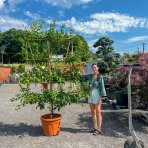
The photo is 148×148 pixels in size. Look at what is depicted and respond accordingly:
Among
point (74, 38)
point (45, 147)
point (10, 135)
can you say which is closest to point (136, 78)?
point (74, 38)

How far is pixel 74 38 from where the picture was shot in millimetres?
6711

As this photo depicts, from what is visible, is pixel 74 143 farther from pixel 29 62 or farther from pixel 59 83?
pixel 29 62

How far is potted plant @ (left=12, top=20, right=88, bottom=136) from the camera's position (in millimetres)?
6277

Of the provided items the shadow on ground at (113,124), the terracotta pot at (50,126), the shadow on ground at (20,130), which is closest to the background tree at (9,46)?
the shadow on ground at (113,124)

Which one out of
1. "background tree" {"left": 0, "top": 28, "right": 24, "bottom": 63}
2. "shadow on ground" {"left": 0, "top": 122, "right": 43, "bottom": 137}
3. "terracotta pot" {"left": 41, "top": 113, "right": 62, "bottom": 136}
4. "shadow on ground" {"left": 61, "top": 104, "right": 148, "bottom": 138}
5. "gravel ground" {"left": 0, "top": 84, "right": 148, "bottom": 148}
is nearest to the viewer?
"gravel ground" {"left": 0, "top": 84, "right": 148, "bottom": 148}

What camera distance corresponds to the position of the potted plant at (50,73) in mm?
6277

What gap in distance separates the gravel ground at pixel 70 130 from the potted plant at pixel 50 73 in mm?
420

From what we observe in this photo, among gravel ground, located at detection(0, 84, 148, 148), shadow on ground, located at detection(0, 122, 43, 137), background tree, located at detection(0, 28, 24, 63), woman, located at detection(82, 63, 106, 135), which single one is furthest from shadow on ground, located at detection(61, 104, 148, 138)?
background tree, located at detection(0, 28, 24, 63)

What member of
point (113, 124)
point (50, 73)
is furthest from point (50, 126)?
point (113, 124)

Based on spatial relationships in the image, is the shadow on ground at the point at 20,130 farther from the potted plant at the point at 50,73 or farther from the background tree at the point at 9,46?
the background tree at the point at 9,46

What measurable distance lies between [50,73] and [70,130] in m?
1.49

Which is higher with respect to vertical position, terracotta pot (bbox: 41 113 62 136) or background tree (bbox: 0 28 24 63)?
background tree (bbox: 0 28 24 63)

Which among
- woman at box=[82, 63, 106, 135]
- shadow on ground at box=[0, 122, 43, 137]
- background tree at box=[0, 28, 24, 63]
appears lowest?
shadow on ground at box=[0, 122, 43, 137]

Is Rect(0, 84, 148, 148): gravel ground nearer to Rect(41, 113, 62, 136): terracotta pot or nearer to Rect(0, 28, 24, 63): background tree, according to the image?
Rect(41, 113, 62, 136): terracotta pot
